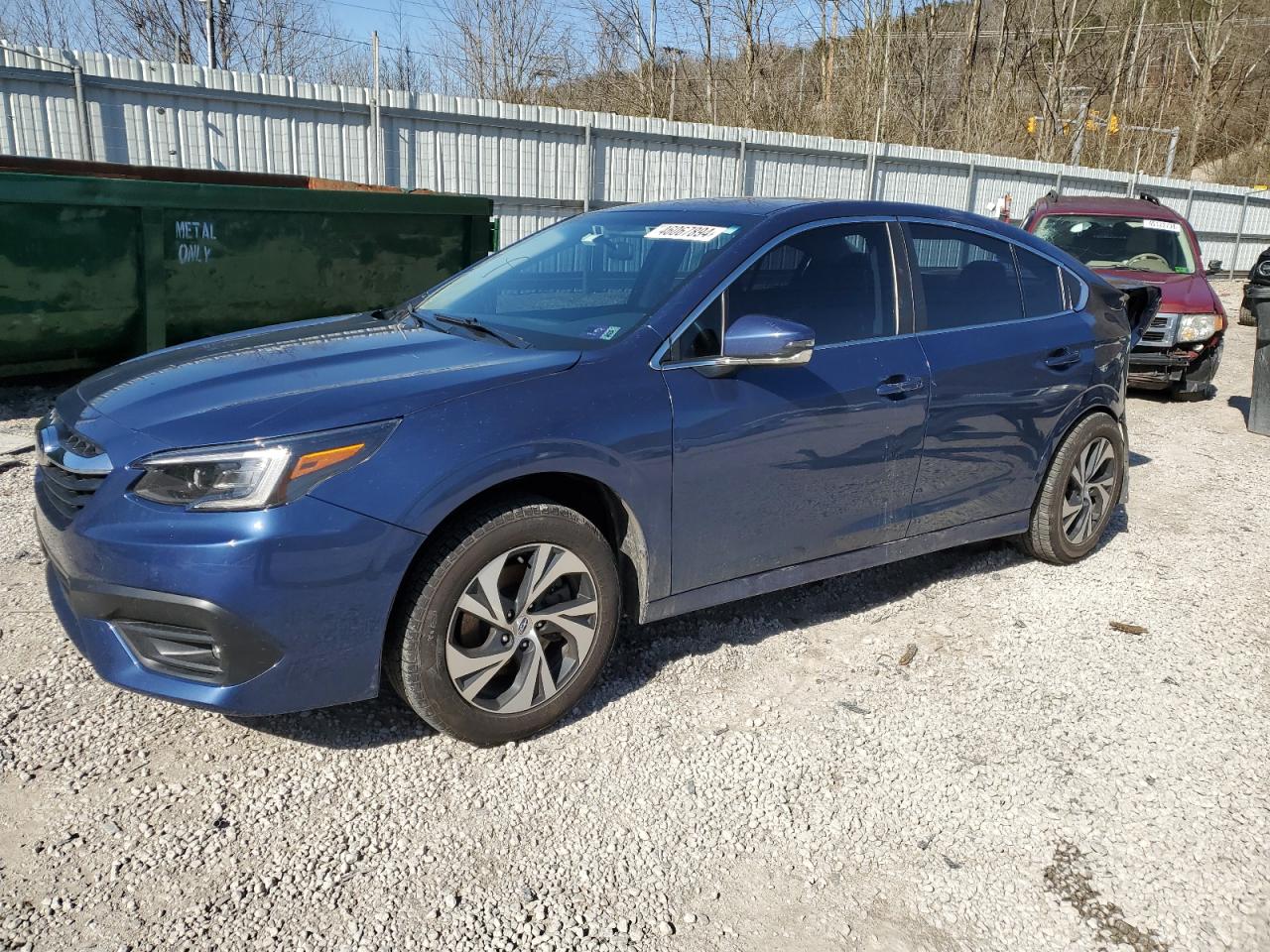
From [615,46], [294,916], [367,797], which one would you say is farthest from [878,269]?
[615,46]

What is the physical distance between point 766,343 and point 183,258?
5218mm

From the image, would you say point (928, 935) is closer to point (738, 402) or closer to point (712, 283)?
point (738, 402)

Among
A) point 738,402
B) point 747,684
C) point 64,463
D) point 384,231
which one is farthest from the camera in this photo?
point 384,231

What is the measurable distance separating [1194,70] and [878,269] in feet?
152

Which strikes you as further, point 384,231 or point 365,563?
point 384,231

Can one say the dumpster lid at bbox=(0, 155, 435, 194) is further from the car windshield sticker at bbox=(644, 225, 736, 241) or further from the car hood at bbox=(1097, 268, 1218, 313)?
the car hood at bbox=(1097, 268, 1218, 313)

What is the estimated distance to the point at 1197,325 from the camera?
930 cm

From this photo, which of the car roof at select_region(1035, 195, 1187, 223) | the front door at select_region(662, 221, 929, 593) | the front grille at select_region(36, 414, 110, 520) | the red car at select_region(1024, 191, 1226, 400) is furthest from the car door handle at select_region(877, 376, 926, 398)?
the car roof at select_region(1035, 195, 1187, 223)

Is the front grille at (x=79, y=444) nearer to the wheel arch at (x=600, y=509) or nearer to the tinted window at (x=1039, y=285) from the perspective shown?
the wheel arch at (x=600, y=509)

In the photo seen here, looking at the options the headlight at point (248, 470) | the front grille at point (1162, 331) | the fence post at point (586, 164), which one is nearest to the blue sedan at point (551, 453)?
the headlight at point (248, 470)

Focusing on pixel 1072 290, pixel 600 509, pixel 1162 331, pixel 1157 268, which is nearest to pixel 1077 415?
pixel 1072 290

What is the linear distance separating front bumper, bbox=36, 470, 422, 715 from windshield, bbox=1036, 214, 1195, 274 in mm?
9224

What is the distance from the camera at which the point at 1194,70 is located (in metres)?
41.5

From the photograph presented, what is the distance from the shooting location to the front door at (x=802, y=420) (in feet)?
11.1
